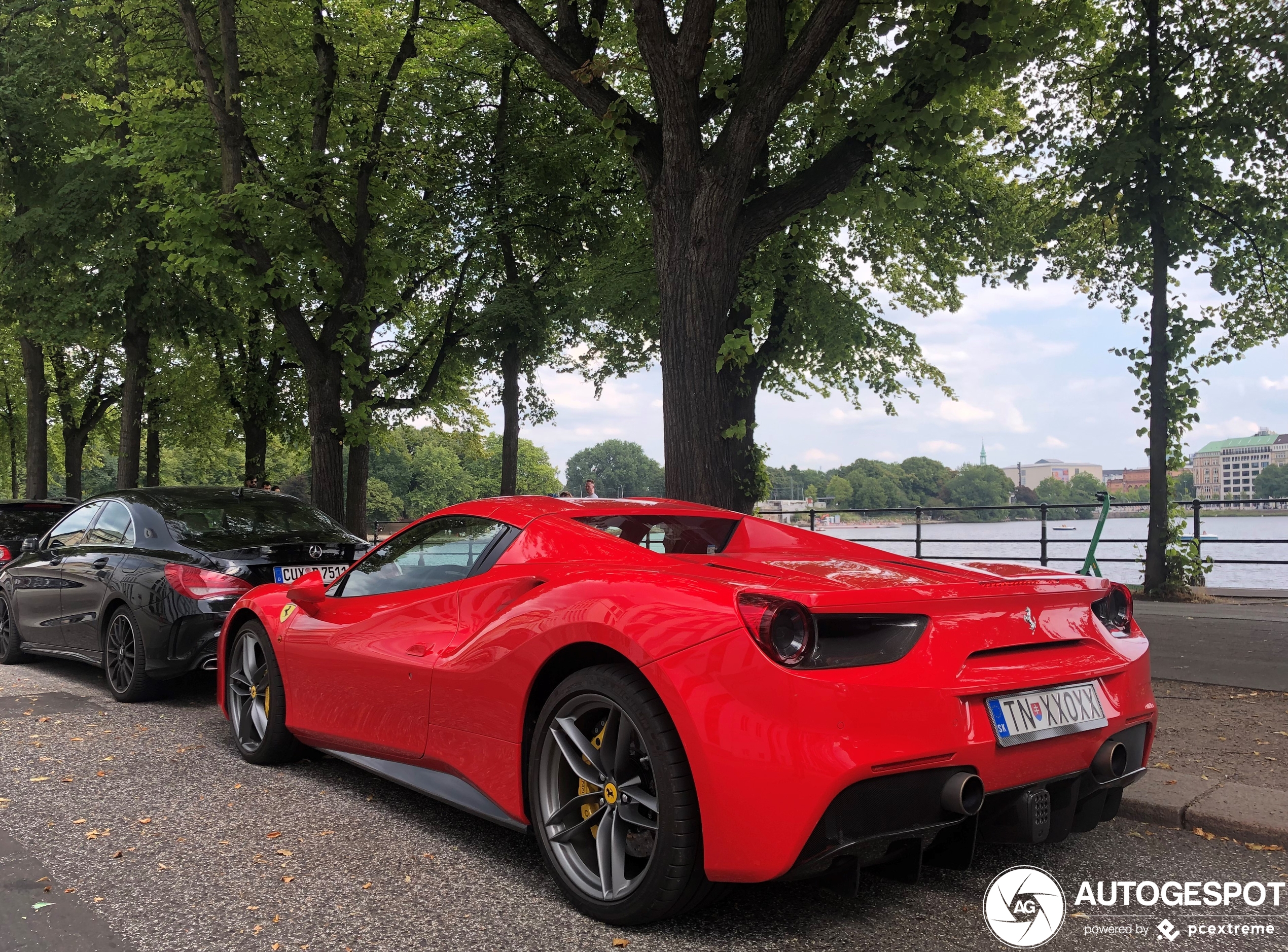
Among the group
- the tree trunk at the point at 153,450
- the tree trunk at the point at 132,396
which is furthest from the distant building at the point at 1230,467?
the tree trunk at the point at 153,450

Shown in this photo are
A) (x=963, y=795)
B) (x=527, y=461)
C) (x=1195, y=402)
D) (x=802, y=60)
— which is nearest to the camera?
(x=963, y=795)

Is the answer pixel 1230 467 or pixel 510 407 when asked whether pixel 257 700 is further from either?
pixel 510 407

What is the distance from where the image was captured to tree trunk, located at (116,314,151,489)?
1961 centimetres

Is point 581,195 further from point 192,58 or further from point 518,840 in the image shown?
point 518,840

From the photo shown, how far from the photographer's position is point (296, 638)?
4906 millimetres

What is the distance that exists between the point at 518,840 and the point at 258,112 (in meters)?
14.8

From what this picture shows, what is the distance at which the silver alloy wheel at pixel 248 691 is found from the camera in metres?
5.28

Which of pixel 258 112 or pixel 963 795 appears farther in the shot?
pixel 258 112

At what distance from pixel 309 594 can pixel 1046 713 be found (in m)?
3.34

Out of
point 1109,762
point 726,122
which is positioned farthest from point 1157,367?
point 1109,762

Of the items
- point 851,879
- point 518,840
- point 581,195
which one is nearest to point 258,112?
point 581,195

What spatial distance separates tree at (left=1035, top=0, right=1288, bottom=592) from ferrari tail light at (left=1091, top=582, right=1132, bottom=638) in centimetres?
923

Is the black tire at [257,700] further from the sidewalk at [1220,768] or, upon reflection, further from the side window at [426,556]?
the sidewalk at [1220,768]

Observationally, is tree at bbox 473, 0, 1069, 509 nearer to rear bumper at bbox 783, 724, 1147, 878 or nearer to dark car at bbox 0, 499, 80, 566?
rear bumper at bbox 783, 724, 1147, 878
